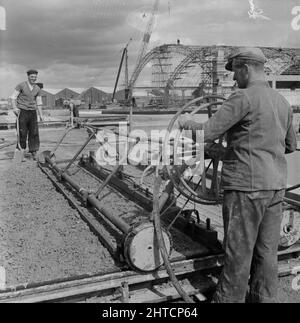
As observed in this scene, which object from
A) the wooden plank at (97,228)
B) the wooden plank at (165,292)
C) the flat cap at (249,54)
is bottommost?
the wooden plank at (165,292)

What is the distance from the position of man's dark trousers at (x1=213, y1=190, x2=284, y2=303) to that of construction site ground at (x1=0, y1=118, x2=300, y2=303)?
0.61 m

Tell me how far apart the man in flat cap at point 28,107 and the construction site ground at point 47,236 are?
2.09m

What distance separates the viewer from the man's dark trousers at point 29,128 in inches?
360

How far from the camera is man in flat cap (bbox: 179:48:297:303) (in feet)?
9.74

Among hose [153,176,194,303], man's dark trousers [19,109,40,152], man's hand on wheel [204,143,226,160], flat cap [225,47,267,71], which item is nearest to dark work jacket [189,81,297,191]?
flat cap [225,47,267,71]

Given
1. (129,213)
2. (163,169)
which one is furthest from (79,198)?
(163,169)

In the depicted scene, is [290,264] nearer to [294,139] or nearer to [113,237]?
[294,139]

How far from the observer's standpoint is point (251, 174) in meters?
2.98

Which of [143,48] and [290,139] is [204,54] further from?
[290,139]

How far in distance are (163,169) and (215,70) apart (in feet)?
191

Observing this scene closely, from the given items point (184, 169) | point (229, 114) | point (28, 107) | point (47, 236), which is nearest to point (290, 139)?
point (229, 114)

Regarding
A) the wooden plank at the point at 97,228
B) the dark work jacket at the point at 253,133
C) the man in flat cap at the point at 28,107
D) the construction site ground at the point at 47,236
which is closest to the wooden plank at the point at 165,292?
the construction site ground at the point at 47,236

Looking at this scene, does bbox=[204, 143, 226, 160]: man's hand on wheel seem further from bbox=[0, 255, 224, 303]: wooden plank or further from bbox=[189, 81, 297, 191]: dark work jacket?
bbox=[0, 255, 224, 303]: wooden plank

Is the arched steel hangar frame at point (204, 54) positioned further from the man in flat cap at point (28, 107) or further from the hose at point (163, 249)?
the hose at point (163, 249)
